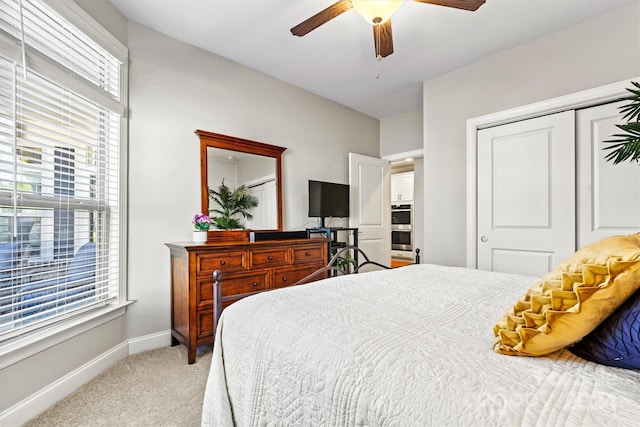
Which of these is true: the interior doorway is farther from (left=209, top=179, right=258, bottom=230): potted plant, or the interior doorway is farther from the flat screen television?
(left=209, top=179, right=258, bottom=230): potted plant

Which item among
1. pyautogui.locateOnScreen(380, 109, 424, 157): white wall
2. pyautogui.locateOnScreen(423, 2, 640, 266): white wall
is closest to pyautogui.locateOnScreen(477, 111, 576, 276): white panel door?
pyautogui.locateOnScreen(423, 2, 640, 266): white wall

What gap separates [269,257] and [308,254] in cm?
47

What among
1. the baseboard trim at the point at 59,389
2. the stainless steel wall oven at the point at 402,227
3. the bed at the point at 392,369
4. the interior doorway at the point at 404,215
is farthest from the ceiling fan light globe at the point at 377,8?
the stainless steel wall oven at the point at 402,227

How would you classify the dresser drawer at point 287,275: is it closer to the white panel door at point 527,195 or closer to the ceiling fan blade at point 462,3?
the white panel door at point 527,195

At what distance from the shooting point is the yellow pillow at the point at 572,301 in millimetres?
600

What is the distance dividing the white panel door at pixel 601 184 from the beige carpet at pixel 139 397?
10.6 ft

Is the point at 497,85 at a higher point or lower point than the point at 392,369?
higher

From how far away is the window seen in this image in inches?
61.0

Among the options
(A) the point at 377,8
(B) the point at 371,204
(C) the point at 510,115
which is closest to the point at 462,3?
(A) the point at 377,8

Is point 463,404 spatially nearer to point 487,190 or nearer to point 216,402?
point 216,402

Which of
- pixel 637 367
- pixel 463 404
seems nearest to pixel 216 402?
pixel 463 404

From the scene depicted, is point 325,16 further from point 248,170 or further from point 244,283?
point 244,283

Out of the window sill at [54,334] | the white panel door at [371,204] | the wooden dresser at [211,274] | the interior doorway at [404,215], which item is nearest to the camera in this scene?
the window sill at [54,334]

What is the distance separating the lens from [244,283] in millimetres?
2533
